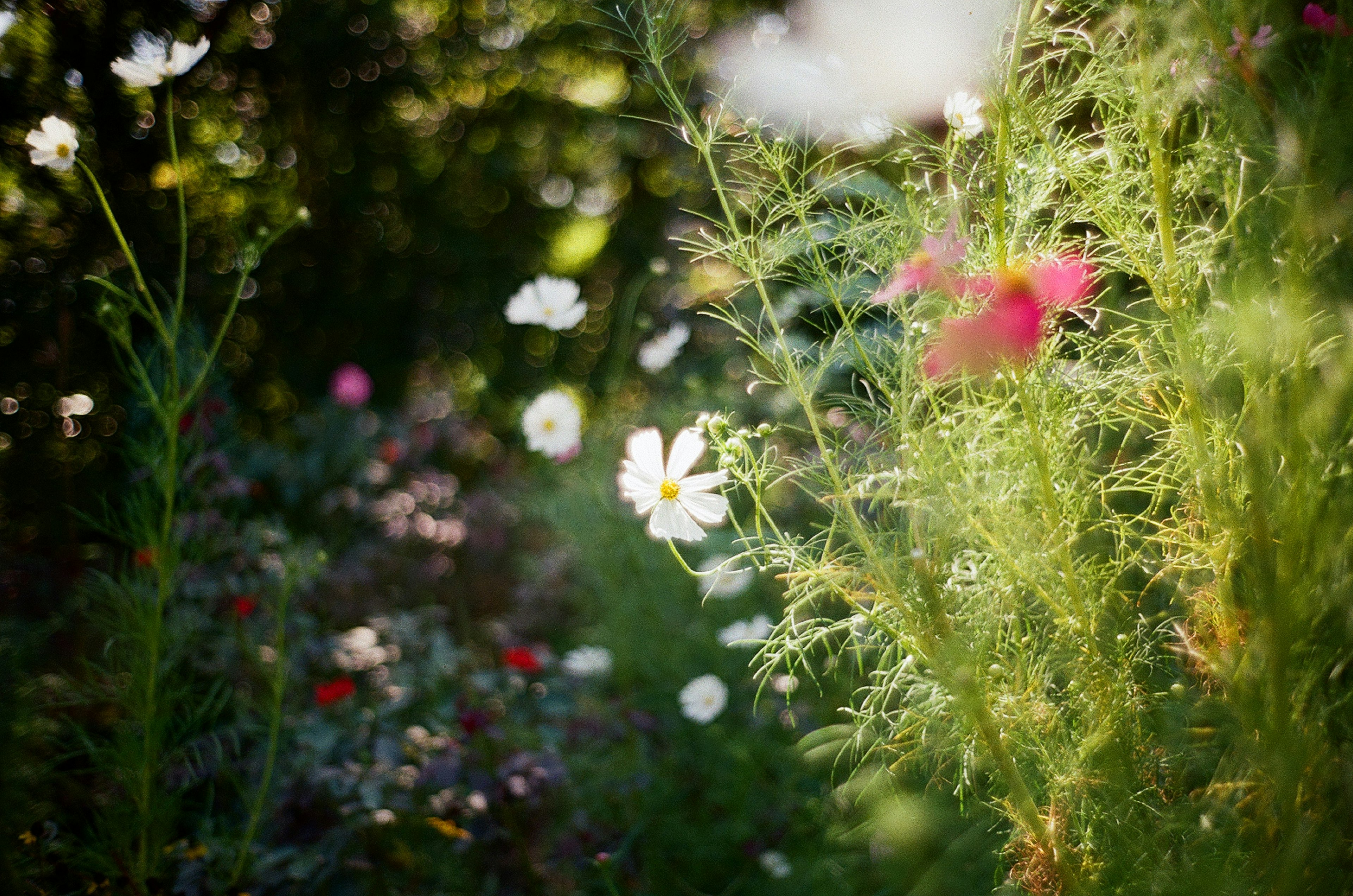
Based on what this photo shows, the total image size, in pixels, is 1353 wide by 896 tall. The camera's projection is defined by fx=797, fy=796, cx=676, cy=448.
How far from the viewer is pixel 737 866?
4.30 feet

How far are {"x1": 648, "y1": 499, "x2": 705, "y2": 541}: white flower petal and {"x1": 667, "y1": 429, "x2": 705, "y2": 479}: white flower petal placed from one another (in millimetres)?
28

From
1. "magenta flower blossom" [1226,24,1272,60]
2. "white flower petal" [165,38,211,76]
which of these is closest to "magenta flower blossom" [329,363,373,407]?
"white flower petal" [165,38,211,76]

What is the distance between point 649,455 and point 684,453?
32mm

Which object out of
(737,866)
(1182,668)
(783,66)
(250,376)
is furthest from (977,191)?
(250,376)

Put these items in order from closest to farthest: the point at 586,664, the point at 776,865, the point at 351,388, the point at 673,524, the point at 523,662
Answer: the point at 673,524 → the point at 776,865 → the point at 523,662 → the point at 586,664 → the point at 351,388

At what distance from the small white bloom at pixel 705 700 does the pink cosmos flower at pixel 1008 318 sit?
81 centimetres

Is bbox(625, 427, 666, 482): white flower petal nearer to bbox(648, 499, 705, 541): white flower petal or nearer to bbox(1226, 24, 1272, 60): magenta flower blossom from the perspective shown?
bbox(648, 499, 705, 541): white flower petal

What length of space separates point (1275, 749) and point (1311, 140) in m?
0.40

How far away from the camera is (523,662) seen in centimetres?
146

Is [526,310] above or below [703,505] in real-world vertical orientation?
above

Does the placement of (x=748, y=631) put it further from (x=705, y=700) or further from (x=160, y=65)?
(x=160, y=65)

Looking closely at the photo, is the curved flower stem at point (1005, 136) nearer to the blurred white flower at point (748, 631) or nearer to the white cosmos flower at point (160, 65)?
the blurred white flower at point (748, 631)

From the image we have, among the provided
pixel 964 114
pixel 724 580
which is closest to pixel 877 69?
pixel 964 114

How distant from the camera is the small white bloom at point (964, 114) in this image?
2.09ft
